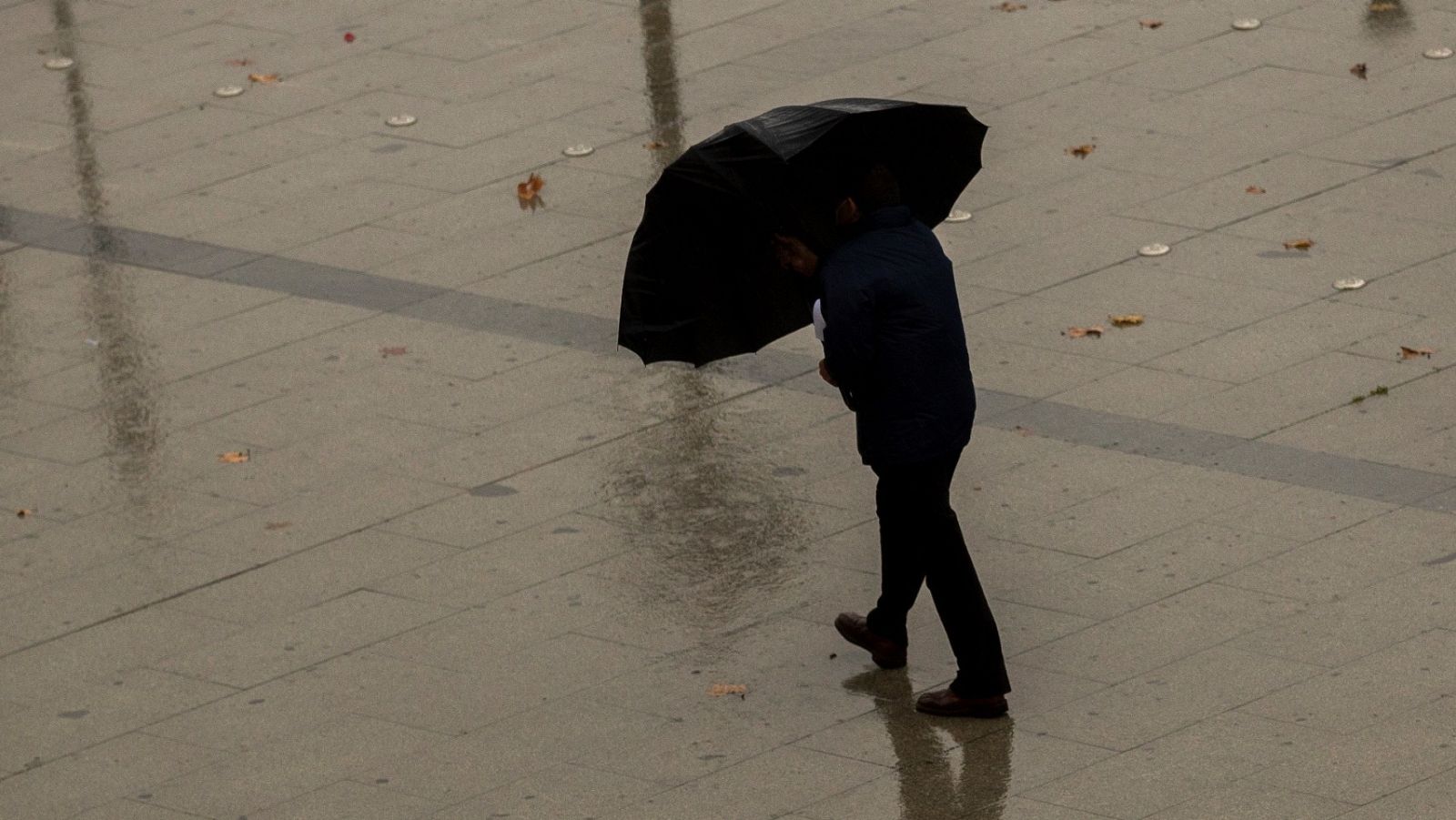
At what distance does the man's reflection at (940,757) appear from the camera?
764cm

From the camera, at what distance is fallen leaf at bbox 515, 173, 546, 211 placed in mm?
12875

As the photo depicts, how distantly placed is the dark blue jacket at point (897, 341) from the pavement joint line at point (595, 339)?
215 cm

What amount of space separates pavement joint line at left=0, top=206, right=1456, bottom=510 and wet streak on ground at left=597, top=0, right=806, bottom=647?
0.54 metres

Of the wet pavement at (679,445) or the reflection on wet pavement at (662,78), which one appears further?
the reflection on wet pavement at (662,78)

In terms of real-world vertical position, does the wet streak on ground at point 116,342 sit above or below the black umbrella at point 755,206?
below

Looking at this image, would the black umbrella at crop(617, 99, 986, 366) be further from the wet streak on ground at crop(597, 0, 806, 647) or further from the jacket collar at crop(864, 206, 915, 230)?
the wet streak on ground at crop(597, 0, 806, 647)

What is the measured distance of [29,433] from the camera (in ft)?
35.2

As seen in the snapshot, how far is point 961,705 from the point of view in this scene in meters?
8.13

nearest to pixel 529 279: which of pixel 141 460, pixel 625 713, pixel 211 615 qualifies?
pixel 141 460

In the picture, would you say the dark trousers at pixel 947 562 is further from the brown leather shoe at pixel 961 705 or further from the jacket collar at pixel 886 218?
the jacket collar at pixel 886 218

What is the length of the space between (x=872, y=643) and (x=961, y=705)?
0.48 m

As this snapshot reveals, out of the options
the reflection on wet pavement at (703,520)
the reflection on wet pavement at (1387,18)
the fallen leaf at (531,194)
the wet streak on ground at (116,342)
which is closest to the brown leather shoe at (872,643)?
the reflection on wet pavement at (703,520)

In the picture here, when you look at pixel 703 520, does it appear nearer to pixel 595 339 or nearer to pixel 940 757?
pixel 595 339

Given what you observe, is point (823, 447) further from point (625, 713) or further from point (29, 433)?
point (29, 433)
